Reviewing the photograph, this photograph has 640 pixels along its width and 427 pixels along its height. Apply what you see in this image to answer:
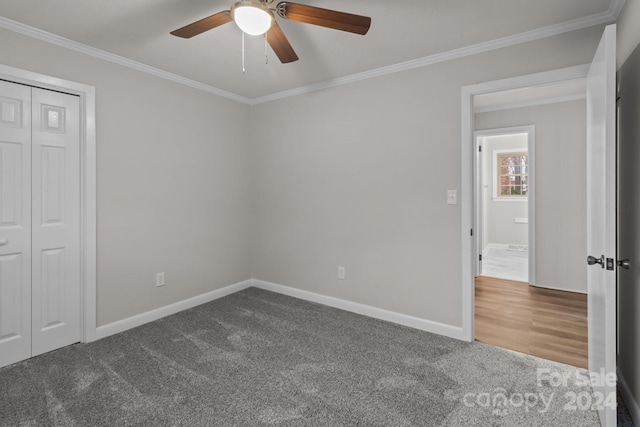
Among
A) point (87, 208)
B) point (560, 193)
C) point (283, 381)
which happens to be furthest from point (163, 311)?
point (560, 193)

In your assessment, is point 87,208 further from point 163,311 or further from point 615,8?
point 615,8

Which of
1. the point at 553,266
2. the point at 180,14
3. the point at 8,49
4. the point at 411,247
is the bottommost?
the point at 553,266

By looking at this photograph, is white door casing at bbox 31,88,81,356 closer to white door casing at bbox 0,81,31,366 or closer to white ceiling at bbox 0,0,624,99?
white door casing at bbox 0,81,31,366

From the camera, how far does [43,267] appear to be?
8.44 ft

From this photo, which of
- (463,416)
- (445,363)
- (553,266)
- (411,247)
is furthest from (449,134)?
(553,266)

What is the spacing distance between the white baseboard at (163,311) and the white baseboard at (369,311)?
377 mm

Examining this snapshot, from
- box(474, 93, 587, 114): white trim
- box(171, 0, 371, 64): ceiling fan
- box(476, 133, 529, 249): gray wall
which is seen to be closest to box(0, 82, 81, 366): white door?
box(171, 0, 371, 64): ceiling fan

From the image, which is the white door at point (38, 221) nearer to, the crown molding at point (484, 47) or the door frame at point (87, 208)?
the door frame at point (87, 208)

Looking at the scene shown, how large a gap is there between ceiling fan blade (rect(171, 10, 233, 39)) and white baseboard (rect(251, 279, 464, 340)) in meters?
2.74

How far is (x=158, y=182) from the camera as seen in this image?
3.28 m

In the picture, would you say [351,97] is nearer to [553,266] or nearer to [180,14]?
[180,14]

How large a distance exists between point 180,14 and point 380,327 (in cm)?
294

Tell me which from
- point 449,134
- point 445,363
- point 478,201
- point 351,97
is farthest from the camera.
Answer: point 478,201

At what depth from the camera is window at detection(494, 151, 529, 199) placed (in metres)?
7.30
